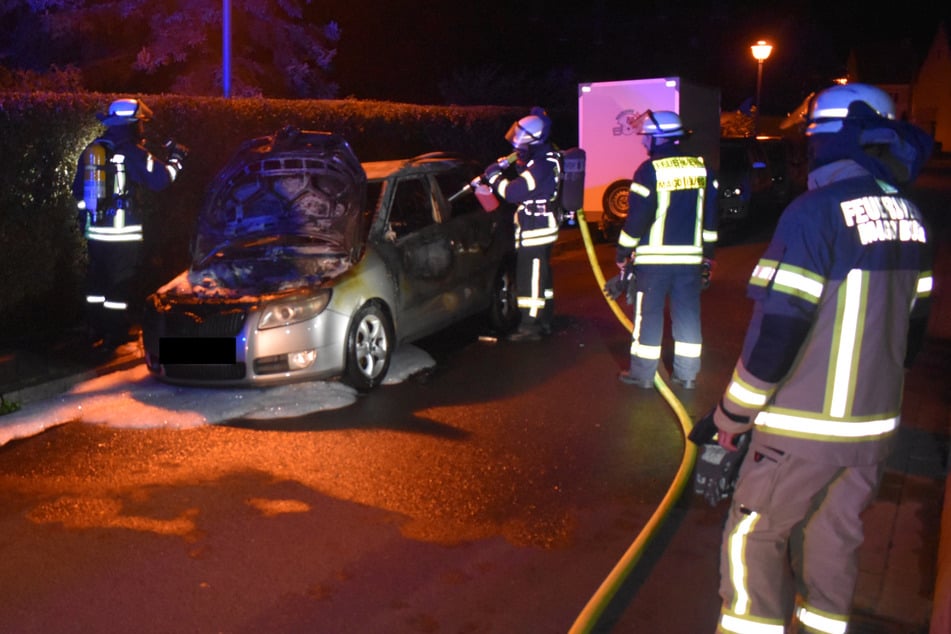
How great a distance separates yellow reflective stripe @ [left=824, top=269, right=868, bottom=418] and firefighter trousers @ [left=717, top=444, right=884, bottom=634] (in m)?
0.22

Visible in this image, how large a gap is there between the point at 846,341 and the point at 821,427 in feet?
0.94

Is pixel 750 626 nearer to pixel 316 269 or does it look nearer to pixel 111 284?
pixel 316 269

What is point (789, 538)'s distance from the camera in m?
3.47

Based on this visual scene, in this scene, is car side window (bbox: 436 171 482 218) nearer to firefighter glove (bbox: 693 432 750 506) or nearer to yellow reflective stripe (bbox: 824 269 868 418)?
firefighter glove (bbox: 693 432 750 506)

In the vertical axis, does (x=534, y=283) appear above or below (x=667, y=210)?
below

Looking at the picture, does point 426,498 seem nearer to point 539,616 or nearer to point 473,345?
point 539,616

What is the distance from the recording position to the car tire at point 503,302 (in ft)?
31.9

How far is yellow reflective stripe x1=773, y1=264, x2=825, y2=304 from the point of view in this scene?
10.4 feet

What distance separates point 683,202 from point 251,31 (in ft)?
41.3

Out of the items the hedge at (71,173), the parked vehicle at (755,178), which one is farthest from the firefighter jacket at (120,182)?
the parked vehicle at (755,178)

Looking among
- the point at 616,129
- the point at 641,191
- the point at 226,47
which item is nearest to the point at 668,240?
the point at 641,191

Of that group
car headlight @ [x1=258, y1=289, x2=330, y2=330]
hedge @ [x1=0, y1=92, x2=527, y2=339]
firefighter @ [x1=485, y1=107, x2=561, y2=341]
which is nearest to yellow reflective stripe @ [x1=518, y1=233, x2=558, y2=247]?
firefighter @ [x1=485, y1=107, x2=561, y2=341]

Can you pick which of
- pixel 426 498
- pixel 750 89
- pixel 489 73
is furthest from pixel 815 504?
pixel 750 89

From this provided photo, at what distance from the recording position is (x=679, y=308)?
754cm
